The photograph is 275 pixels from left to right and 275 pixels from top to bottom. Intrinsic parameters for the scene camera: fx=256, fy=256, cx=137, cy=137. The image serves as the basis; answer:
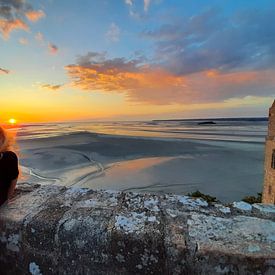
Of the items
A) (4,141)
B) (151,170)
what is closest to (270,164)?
(151,170)

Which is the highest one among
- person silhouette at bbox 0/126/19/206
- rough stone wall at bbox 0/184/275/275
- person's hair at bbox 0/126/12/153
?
person's hair at bbox 0/126/12/153

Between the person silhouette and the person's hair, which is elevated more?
the person's hair

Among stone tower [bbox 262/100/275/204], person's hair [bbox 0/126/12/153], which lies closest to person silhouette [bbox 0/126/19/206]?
person's hair [bbox 0/126/12/153]

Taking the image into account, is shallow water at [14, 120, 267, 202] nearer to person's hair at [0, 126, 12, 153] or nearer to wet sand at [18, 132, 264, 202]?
wet sand at [18, 132, 264, 202]

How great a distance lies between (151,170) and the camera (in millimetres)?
18812

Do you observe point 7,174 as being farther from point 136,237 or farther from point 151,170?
point 151,170

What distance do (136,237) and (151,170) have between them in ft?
57.7

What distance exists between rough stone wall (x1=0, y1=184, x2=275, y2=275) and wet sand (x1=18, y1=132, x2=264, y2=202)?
40.7ft

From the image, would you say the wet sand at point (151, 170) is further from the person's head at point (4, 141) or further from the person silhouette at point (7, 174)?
the person silhouette at point (7, 174)

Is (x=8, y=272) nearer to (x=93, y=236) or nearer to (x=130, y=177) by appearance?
(x=93, y=236)

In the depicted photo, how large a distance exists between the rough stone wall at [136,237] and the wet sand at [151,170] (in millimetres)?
12403

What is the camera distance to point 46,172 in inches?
643

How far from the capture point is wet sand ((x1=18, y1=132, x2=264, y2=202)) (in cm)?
1519

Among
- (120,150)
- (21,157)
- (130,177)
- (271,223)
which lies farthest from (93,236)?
(120,150)
